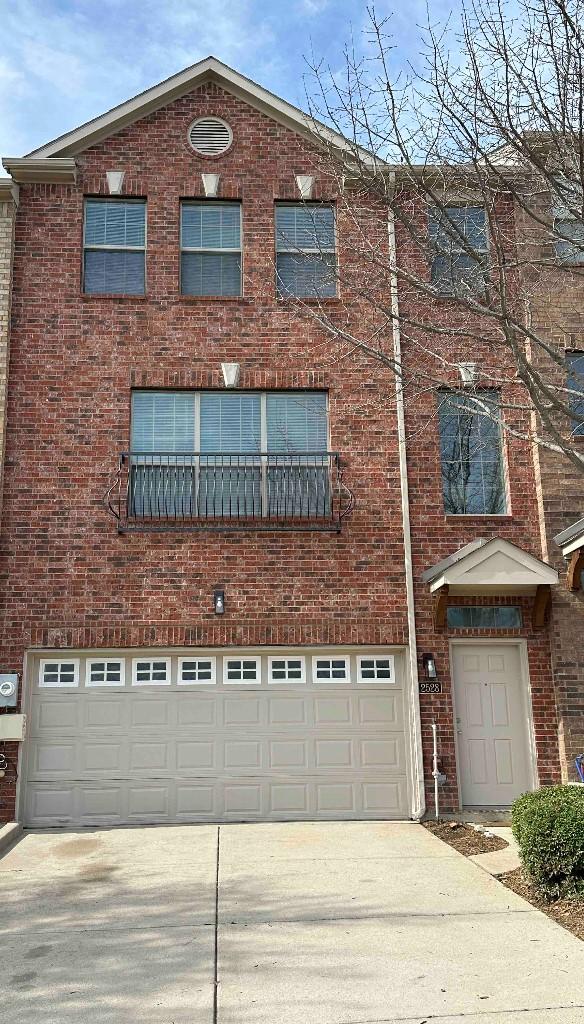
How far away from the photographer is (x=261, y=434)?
11.4m

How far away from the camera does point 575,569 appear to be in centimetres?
1080

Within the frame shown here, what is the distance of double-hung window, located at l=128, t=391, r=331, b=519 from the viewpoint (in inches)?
437

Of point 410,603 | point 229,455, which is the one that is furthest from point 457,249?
point 410,603

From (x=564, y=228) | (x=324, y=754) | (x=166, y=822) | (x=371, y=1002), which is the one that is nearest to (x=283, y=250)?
(x=564, y=228)

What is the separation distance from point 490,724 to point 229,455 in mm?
4743

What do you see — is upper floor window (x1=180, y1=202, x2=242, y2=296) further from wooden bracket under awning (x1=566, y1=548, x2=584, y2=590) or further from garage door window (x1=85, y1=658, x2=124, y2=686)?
wooden bracket under awning (x1=566, y1=548, x2=584, y2=590)

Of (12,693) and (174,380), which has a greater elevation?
(174,380)

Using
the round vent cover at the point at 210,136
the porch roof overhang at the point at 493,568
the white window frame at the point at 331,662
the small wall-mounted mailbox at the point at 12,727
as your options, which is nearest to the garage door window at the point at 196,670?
the white window frame at the point at 331,662

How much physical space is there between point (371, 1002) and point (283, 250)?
9.54 m

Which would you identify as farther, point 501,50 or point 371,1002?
point 501,50

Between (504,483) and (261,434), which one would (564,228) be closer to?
(504,483)

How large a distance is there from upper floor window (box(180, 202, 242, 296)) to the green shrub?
7746 millimetres

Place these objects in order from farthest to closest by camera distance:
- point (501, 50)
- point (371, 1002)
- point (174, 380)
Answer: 1. point (174, 380)
2. point (501, 50)
3. point (371, 1002)

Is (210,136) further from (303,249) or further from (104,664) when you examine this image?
(104,664)
